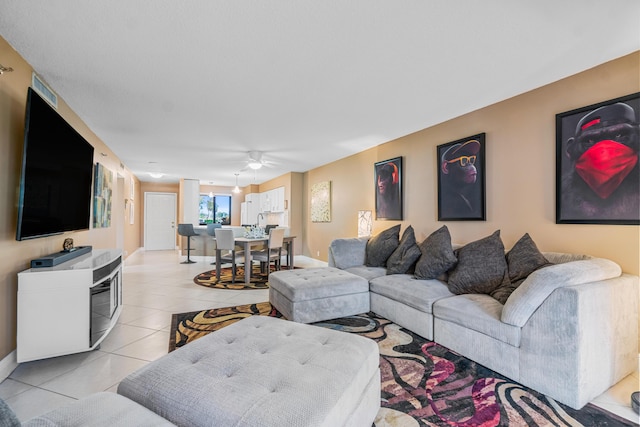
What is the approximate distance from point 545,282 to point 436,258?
119cm

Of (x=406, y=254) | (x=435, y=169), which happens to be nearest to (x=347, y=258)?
(x=406, y=254)

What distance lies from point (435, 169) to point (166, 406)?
12.2ft

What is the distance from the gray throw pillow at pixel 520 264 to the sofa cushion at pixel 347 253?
180 cm

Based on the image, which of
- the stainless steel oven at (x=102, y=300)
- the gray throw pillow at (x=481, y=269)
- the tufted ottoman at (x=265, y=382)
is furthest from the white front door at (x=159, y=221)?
the gray throw pillow at (x=481, y=269)

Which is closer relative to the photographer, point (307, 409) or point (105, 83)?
point (307, 409)

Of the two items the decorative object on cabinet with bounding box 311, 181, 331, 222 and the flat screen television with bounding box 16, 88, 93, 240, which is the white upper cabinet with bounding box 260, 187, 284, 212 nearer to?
the decorative object on cabinet with bounding box 311, 181, 331, 222

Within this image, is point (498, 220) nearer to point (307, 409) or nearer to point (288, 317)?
point (288, 317)

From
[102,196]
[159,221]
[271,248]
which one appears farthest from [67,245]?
[159,221]

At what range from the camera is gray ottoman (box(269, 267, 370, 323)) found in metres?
3.03

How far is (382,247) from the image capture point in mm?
3875

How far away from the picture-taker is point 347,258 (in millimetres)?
4004

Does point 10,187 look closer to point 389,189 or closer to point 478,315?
point 478,315

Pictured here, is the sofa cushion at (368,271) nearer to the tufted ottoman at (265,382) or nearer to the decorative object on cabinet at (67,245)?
the tufted ottoman at (265,382)

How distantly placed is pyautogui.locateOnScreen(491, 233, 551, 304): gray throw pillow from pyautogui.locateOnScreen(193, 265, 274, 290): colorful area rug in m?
3.30
